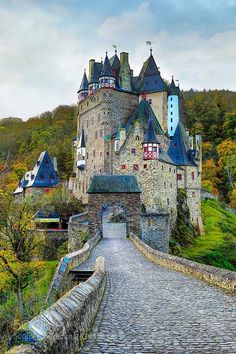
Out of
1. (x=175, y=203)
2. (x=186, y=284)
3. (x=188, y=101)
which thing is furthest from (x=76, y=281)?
(x=188, y=101)

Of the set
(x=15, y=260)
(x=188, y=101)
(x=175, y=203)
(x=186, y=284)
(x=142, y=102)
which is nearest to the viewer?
(x=186, y=284)

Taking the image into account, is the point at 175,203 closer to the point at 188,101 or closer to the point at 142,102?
the point at 142,102

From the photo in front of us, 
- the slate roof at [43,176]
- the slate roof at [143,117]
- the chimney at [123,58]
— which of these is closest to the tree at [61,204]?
the slate roof at [43,176]

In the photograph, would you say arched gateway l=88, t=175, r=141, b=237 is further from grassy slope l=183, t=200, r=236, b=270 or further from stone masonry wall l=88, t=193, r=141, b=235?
grassy slope l=183, t=200, r=236, b=270

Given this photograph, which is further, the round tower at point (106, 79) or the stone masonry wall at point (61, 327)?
the round tower at point (106, 79)

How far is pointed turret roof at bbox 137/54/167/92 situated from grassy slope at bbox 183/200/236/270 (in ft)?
55.1

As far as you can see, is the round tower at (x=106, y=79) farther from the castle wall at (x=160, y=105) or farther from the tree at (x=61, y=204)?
the tree at (x=61, y=204)

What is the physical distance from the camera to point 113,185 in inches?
1325

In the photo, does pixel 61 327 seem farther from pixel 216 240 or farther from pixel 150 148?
pixel 216 240

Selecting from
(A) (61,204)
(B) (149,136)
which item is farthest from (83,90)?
(A) (61,204)

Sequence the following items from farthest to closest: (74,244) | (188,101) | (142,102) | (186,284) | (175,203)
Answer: (188,101)
(142,102)
(175,203)
(74,244)
(186,284)

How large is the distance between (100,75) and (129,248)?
35.7m

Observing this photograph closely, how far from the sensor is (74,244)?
1282 inches

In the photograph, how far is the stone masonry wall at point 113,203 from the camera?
3312 centimetres
